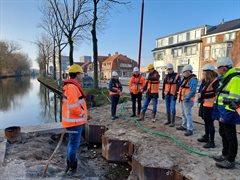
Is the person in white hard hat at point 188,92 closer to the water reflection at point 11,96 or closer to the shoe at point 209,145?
the shoe at point 209,145

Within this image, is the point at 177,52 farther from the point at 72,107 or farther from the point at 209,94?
the point at 72,107

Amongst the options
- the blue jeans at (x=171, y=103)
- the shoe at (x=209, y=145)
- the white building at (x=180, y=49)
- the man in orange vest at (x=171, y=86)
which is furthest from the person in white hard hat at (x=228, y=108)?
the white building at (x=180, y=49)

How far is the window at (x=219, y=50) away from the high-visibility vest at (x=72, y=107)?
1121 inches

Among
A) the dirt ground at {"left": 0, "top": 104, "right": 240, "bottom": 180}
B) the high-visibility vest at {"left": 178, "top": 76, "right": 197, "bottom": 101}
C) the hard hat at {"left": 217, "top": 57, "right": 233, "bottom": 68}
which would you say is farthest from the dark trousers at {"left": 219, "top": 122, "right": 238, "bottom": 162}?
the high-visibility vest at {"left": 178, "top": 76, "right": 197, "bottom": 101}

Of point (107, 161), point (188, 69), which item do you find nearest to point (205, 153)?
point (188, 69)

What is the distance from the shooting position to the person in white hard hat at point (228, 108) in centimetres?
285

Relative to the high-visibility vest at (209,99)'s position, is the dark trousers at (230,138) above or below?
below

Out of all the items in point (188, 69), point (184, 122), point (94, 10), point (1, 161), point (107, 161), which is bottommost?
point (107, 161)

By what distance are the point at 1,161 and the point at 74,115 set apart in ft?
6.69

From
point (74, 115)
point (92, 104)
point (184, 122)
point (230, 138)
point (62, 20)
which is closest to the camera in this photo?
point (230, 138)

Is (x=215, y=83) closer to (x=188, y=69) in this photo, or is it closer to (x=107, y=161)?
(x=188, y=69)

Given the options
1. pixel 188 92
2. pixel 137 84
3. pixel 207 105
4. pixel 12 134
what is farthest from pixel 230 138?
pixel 12 134

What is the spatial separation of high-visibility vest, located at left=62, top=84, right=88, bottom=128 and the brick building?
28.4 meters

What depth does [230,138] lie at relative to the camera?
305cm
